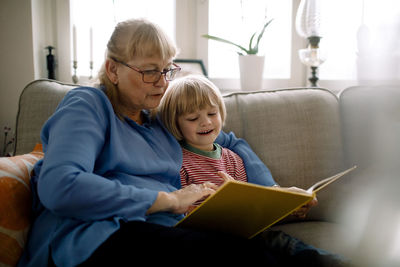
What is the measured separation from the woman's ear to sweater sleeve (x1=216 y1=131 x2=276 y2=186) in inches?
19.9

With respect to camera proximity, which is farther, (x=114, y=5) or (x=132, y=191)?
(x=114, y=5)

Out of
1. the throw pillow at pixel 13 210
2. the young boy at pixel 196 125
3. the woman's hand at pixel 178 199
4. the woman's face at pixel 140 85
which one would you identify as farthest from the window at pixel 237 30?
the throw pillow at pixel 13 210

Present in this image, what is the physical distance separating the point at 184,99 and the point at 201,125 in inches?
4.4

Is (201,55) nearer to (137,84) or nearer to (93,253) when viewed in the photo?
(137,84)

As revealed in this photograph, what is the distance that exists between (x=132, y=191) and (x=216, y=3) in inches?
77.0

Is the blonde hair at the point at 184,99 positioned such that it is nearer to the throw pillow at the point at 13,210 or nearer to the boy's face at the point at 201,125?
the boy's face at the point at 201,125

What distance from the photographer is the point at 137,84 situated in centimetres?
115

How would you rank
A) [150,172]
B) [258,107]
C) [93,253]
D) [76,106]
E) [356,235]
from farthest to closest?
[258,107] → [356,235] → [150,172] → [76,106] → [93,253]

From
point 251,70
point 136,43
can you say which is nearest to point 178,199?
point 136,43

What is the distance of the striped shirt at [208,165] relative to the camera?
1.32 meters

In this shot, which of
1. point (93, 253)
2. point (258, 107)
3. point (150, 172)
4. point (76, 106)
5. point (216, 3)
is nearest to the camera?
point (93, 253)

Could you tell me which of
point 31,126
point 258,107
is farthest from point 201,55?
point 31,126

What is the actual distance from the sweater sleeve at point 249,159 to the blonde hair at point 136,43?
0.48 m

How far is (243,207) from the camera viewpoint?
2.93ft
